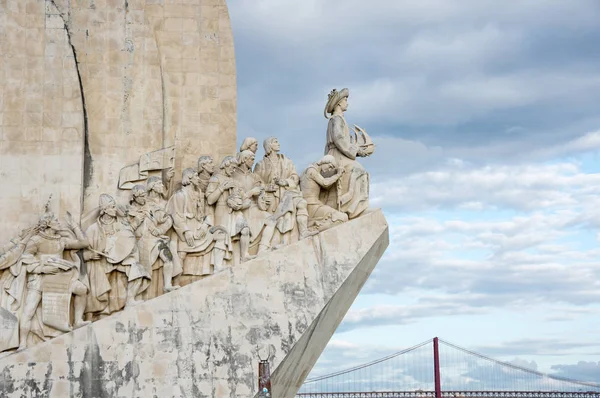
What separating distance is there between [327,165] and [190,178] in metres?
1.72

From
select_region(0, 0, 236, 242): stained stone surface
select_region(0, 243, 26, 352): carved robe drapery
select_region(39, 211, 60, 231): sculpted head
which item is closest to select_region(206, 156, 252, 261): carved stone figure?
select_region(0, 0, 236, 242): stained stone surface

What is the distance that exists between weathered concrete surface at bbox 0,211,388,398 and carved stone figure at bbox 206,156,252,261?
41 centimetres

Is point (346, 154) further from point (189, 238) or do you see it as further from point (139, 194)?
point (139, 194)

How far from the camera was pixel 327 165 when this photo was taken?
43.8 ft

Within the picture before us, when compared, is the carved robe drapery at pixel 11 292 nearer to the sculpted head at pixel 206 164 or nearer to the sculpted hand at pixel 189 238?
the sculpted hand at pixel 189 238

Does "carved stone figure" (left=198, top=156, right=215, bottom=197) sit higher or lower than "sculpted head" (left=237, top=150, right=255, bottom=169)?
lower

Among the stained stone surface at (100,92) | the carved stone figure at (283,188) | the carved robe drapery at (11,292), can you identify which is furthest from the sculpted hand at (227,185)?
the carved robe drapery at (11,292)

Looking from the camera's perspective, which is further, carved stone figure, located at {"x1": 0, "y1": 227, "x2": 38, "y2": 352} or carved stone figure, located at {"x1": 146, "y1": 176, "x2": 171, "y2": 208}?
carved stone figure, located at {"x1": 146, "y1": 176, "x2": 171, "y2": 208}

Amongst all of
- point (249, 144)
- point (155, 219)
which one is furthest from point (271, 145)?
point (155, 219)

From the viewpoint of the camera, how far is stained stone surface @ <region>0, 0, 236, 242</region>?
13016mm

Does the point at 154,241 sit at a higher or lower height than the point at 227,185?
lower

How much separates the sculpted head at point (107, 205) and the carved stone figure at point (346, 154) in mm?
2709

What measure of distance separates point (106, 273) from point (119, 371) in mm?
1207

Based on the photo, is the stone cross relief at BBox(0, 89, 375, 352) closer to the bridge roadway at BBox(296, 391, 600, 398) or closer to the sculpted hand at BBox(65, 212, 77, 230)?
the sculpted hand at BBox(65, 212, 77, 230)
